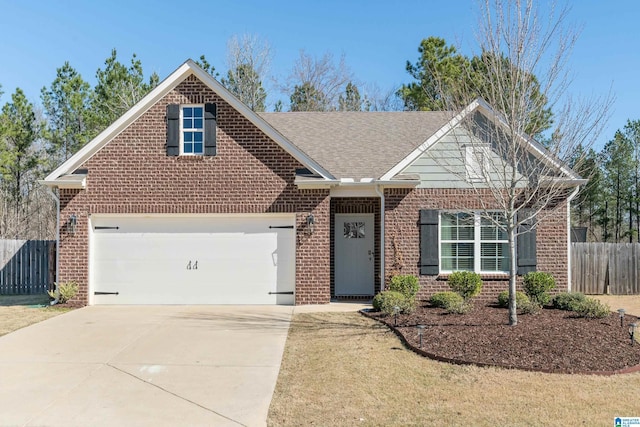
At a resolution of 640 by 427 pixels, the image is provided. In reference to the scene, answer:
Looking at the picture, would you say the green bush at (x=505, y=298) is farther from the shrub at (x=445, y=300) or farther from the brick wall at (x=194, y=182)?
the brick wall at (x=194, y=182)

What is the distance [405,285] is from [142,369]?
6.35 meters

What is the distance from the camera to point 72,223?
37.6 feet

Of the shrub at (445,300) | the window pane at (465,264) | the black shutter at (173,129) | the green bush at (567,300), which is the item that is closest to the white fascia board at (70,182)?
the black shutter at (173,129)

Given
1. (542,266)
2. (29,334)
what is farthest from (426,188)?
(29,334)

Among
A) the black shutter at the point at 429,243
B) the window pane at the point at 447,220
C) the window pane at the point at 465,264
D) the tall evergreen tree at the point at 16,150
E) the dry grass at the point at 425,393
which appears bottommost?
the dry grass at the point at 425,393

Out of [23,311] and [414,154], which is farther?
[414,154]

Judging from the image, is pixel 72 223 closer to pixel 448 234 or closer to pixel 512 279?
pixel 448 234

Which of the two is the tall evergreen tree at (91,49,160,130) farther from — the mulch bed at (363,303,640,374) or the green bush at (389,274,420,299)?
the mulch bed at (363,303,640,374)

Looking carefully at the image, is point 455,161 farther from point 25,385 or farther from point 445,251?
point 25,385

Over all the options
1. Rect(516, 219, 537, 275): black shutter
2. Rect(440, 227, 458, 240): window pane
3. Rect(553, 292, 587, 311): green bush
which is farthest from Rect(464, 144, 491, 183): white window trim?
Rect(553, 292, 587, 311): green bush

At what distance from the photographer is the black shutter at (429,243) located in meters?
11.6

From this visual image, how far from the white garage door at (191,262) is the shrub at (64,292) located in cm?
44

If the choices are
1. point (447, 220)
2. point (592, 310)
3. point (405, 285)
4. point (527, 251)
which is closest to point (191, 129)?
point (405, 285)

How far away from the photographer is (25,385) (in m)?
5.88
